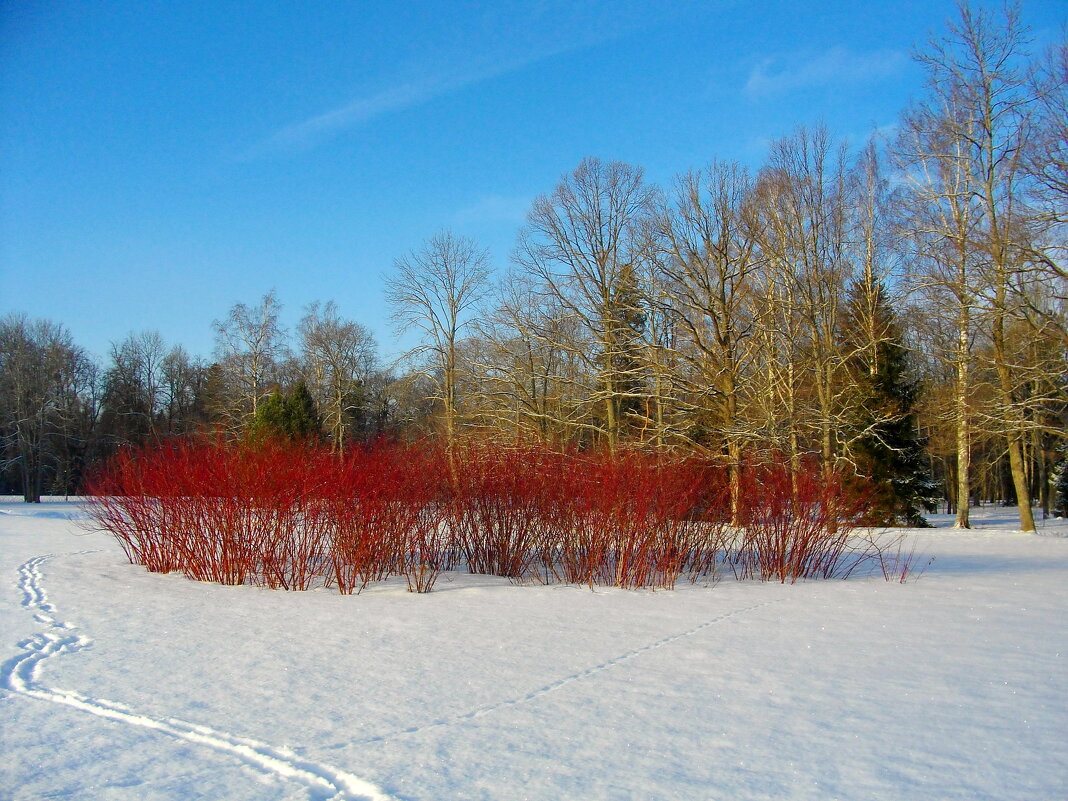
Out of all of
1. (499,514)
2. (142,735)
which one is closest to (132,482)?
(499,514)

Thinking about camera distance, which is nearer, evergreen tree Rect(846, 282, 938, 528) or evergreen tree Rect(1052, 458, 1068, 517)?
evergreen tree Rect(846, 282, 938, 528)

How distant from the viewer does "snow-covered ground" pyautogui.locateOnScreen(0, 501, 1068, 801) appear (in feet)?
10.5

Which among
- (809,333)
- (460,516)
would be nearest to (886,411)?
(809,333)

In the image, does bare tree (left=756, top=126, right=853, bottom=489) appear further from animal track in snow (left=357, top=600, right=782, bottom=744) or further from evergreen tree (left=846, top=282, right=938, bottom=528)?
animal track in snow (left=357, top=600, right=782, bottom=744)

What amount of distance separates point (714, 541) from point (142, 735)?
795 cm

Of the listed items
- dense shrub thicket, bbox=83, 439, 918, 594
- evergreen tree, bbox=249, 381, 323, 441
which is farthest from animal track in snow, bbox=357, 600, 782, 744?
evergreen tree, bbox=249, 381, 323, 441

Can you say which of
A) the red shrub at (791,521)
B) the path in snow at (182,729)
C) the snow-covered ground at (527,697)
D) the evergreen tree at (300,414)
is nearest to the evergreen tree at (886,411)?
the red shrub at (791,521)

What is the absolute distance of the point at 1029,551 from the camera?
553 inches

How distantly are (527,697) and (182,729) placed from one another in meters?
1.89

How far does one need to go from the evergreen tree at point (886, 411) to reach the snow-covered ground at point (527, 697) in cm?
1414

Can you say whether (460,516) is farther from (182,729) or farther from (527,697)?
(182,729)

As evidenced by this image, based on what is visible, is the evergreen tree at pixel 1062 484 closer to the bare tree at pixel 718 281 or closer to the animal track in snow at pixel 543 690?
the bare tree at pixel 718 281

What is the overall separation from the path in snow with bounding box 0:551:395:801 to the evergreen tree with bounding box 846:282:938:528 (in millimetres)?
19784

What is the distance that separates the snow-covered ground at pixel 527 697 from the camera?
3193mm
